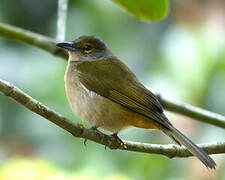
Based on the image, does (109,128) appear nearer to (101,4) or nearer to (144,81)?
(144,81)

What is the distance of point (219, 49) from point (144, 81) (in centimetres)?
88

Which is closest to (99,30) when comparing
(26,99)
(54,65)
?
(54,65)

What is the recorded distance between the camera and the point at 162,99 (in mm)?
3668

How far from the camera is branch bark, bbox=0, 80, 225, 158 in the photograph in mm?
2426

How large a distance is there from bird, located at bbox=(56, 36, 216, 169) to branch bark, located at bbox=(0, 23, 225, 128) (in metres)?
0.08

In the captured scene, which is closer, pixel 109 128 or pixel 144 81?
pixel 109 128

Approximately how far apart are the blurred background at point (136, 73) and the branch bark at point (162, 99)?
0.72 metres

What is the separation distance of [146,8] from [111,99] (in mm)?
886

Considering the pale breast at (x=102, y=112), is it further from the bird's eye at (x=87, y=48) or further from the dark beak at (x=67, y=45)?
the bird's eye at (x=87, y=48)

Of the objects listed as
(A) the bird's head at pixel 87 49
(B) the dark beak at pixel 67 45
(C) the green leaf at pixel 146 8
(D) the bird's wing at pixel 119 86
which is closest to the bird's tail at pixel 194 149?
(D) the bird's wing at pixel 119 86

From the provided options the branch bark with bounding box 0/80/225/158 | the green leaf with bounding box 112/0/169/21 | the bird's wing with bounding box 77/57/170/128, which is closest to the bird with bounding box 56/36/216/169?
the bird's wing with bounding box 77/57/170/128

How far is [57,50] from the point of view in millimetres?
3932

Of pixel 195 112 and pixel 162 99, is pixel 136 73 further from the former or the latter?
pixel 195 112

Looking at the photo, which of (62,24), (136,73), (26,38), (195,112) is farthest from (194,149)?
(136,73)
